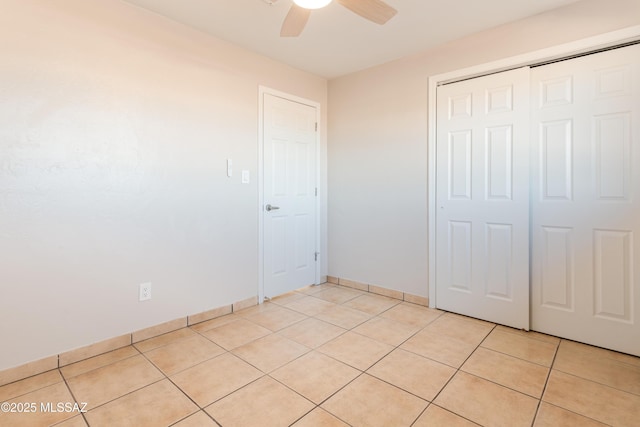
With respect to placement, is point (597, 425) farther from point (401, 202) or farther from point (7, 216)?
point (7, 216)

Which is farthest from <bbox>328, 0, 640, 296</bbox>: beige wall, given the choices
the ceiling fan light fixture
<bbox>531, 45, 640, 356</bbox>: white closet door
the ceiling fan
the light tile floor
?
the ceiling fan light fixture

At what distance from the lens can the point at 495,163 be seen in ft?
8.64

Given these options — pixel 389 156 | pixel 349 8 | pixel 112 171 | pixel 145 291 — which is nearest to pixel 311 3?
pixel 349 8

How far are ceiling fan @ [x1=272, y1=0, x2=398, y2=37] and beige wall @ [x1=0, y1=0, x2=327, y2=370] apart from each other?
109cm

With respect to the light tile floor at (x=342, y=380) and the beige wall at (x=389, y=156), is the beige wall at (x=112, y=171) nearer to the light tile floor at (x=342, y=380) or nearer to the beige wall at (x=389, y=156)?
the light tile floor at (x=342, y=380)

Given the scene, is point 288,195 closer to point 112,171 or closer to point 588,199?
point 112,171

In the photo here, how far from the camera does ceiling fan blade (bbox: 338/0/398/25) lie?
68.2 inches

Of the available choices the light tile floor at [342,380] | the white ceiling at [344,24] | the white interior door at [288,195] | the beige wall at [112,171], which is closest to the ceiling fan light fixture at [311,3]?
the white ceiling at [344,24]

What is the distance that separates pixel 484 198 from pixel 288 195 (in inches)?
72.6

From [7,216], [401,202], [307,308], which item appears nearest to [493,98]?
[401,202]

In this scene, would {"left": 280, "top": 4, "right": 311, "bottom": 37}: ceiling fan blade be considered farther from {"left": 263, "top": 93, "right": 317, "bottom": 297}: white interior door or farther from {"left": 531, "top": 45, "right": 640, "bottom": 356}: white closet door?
{"left": 531, "top": 45, "right": 640, "bottom": 356}: white closet door

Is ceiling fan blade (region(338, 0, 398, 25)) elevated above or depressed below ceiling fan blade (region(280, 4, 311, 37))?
below

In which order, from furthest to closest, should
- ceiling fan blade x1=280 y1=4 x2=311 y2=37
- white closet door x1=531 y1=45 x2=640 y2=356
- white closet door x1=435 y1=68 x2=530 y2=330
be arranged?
1. white closet door x1=435 y1=68 x2=530 y2=330
2. white closet door x1=531 y1=45 x2=640 y2=356
3. ceiling fan blade x1=280 y1=4 x2=311 y2=37

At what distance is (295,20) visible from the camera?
1.92 m
